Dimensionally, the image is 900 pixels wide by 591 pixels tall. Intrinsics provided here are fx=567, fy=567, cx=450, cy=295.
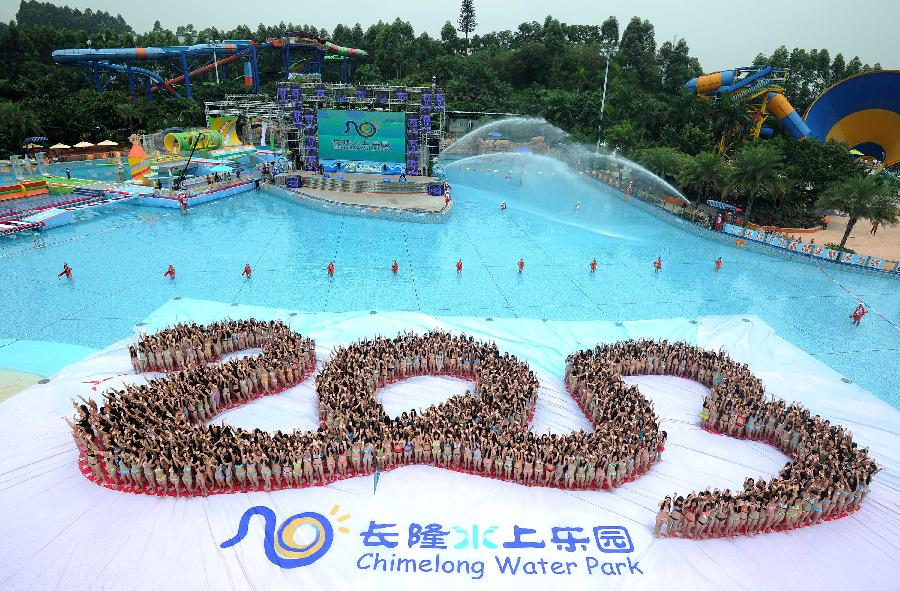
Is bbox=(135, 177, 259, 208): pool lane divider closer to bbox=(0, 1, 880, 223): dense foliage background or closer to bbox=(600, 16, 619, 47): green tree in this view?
bbox=(0, 1, 880, 223): dense foliage background

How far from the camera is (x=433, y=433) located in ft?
43.3

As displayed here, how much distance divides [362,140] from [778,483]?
37.7 metres

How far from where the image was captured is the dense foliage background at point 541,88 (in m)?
44.2

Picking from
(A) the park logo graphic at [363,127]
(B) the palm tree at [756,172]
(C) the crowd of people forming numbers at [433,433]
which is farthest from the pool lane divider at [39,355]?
(B) the palm tree at [756,172]

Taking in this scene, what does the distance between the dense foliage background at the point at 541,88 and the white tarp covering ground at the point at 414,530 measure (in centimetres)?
2963

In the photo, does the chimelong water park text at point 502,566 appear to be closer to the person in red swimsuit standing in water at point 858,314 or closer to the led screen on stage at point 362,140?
the person in red swimsuit standing in water at point 858,314

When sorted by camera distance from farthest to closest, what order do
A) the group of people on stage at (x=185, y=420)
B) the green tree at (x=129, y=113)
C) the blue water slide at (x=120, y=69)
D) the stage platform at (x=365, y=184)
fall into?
the blue water slide at (x=120, y=69)
the green tree at (x=129, y=113)
the stage platform at (x=365, y=184)
the group of people on stage at (x=185, y=420)

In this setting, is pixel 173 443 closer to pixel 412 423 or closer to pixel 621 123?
pixel 412 423

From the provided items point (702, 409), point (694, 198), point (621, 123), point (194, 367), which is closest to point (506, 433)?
point (702, 409)

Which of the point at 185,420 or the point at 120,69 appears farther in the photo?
the point at 120,69

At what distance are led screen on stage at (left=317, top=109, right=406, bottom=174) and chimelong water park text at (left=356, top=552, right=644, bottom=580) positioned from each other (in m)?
36.6

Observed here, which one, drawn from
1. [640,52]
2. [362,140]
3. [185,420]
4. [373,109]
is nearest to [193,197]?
[362,140]

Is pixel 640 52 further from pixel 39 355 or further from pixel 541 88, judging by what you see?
pixel 39 355

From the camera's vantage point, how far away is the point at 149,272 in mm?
26328
